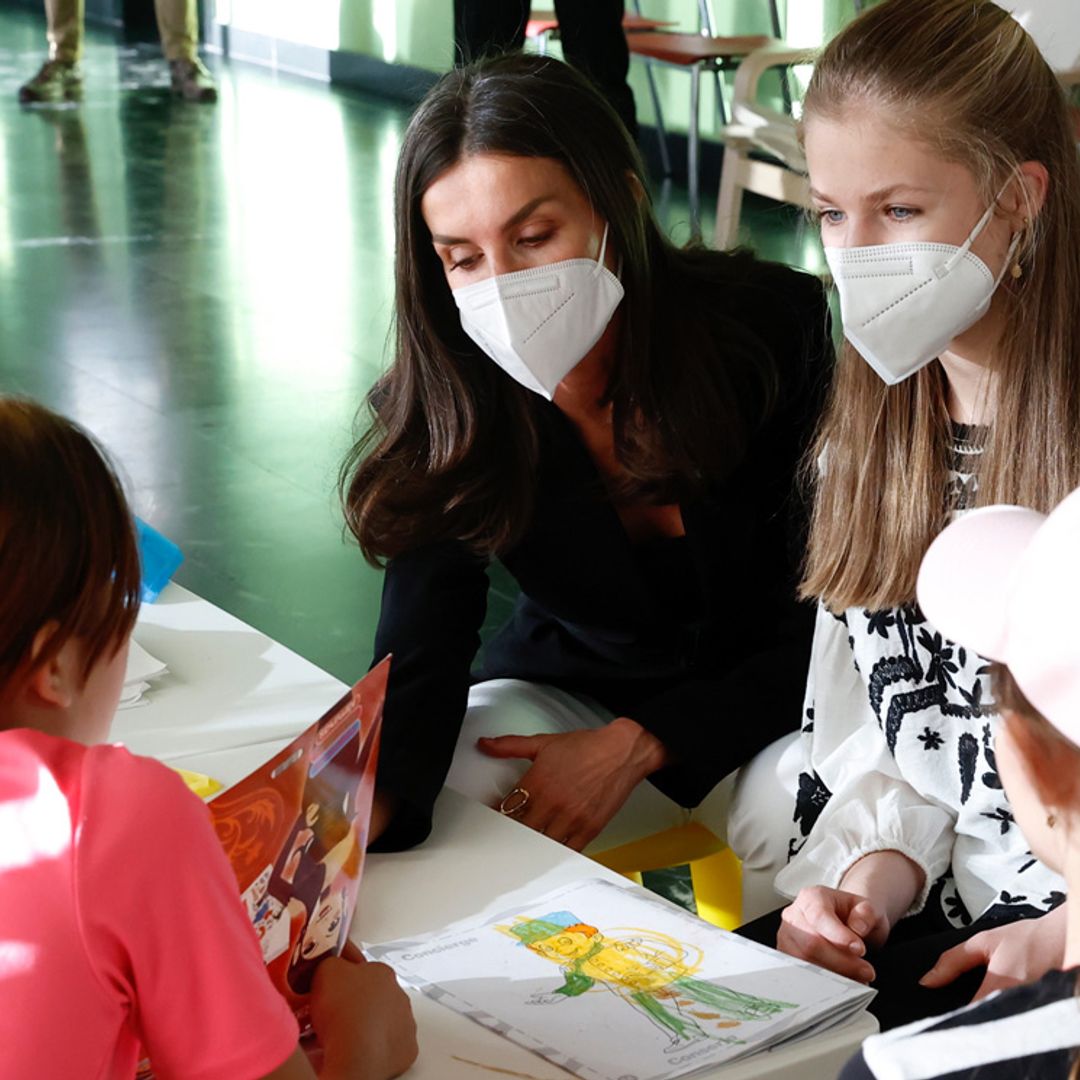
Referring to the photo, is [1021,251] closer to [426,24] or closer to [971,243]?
[971,243]

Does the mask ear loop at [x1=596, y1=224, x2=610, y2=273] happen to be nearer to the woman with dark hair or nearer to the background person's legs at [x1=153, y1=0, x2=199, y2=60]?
the woman with dark hair

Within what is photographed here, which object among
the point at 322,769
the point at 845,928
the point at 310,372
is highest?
the point at 322,769

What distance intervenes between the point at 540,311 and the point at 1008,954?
720mm

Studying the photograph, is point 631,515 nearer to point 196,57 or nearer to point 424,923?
point 424,923

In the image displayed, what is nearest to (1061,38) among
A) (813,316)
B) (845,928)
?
(813,316)

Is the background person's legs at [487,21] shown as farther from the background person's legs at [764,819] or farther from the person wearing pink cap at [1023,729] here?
the person wearing pink cap at [1023,729]

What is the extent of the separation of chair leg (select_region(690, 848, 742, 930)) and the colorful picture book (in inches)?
32.7

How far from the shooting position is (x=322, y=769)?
100cm

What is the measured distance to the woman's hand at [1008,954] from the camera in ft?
4.08

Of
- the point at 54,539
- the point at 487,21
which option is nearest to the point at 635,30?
the point at 487,21

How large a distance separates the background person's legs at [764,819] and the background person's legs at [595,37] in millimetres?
3305

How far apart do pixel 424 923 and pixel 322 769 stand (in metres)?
0.22

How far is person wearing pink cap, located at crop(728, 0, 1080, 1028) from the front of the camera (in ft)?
4.36

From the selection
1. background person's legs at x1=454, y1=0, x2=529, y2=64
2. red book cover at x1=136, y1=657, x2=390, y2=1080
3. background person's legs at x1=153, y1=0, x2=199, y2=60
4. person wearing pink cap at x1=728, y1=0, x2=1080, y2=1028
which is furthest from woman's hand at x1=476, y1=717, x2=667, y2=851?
background person's legs at x1=153, y1=0, x2=199, y2=60
